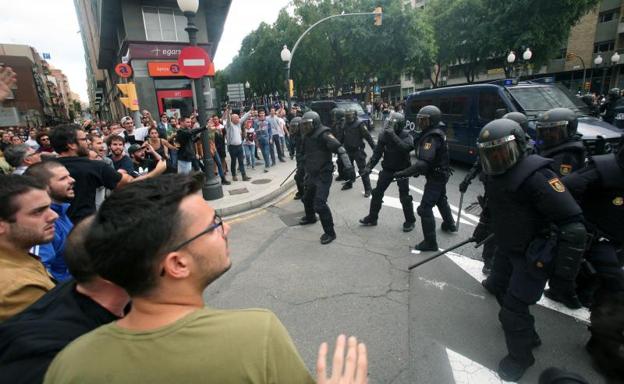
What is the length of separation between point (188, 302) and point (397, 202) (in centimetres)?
621

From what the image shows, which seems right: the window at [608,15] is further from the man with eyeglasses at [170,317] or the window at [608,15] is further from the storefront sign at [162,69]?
the man with eyeglasses at [170,317]

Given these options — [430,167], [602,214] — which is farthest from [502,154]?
[430,167]

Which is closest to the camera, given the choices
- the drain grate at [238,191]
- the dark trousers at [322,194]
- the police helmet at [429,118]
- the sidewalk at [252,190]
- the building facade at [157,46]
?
the police helmet at [429,118]

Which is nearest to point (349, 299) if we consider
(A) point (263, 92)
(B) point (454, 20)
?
(B) point (454, 20)

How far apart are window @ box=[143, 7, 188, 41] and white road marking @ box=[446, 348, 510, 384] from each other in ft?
66.3

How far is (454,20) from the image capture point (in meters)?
27.5

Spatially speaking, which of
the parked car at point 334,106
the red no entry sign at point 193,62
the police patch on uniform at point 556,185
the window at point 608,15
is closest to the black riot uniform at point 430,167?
the police patch on uniform at point 556,185

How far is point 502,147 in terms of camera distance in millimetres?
2512

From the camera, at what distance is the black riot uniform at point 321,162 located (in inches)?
205

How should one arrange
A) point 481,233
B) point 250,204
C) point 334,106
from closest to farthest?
point 481,233, point 250,204, point 334,106

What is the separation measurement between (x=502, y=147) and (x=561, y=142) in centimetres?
161

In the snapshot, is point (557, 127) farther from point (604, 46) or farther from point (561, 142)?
point (604, 46)

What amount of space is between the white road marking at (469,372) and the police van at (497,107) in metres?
5.45

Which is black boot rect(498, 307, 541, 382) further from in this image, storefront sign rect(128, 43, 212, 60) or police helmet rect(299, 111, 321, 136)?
storefront sign rect(128, 43, 212, 60)
